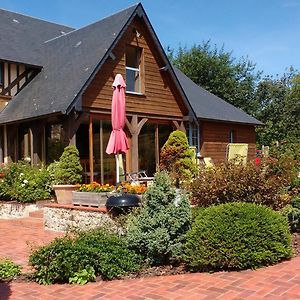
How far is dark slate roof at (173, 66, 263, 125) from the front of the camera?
18552mm

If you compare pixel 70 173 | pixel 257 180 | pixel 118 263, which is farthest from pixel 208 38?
pixel 118 263

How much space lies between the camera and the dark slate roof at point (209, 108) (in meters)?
18.6

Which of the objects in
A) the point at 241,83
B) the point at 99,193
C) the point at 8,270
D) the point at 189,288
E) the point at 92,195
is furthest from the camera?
the point at 241,83

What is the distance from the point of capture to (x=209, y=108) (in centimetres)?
1966

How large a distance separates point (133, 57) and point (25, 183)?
6.25m

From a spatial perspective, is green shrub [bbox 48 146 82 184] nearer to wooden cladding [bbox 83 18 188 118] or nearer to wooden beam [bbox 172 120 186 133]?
wooden cladding [bbox 83 18 188 118]

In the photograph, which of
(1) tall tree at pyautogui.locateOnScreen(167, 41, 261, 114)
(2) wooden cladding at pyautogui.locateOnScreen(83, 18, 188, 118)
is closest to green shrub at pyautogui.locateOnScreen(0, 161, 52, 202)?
(2) wooden cladding at pyautogui.locateOnScreen(83, 18, 188, 118)

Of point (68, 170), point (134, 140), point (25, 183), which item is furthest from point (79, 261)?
point (134, 140)

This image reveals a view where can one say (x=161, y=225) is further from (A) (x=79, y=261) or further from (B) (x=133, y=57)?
(B) (x=133, y=57)

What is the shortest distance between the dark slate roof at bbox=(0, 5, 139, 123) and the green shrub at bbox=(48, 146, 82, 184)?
128 centimetres

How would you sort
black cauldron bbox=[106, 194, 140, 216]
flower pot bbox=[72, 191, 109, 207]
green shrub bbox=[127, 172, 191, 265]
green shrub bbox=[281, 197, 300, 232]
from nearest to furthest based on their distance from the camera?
green shrub bbox=[127, 172, 191, 265] < green shrub bbox=[281, 197, 300, 232] < black cauldron bbox=[106, 194, 140, 216] < flower pot bbox=[72, 191, 109, 207]

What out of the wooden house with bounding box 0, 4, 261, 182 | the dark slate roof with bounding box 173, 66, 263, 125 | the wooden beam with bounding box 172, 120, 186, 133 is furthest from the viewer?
the dark slate roof with bounding box 173, 66, 263, 125

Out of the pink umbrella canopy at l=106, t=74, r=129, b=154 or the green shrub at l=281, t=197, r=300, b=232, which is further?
the pink umbrella canopy at l=106, t=74, r=129, b=154

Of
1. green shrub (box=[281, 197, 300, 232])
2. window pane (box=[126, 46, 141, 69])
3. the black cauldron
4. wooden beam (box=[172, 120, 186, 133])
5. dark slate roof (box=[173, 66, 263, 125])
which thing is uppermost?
window pane (box=[126, 46, 141, 69])
